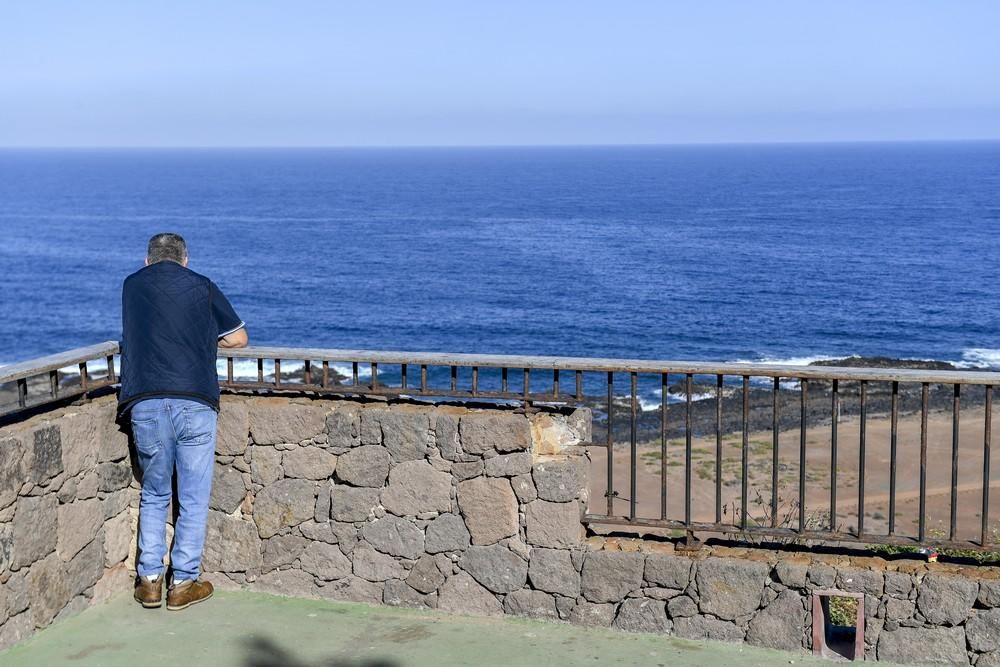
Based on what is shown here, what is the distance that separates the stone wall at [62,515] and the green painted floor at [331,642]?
0.48 feet

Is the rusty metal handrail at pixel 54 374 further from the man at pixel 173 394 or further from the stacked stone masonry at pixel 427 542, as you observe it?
the man at pixel 173 394

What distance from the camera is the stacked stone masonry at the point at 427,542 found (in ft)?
18.7

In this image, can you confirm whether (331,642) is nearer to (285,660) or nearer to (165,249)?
(285,660)

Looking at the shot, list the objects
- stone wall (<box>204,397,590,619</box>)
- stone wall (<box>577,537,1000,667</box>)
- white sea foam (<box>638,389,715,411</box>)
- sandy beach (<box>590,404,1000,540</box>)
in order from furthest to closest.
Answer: white sea foam (<box>638,389,715,411</box>) < sandy beach (<box>590,404,1000,540</box>) < stone wall (<box>204,397,590,619</box>) < stone wall (<box>577,537,1000,667</box>)

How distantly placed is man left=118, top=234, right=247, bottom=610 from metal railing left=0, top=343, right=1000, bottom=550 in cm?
40

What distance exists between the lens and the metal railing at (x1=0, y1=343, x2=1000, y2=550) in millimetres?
5895

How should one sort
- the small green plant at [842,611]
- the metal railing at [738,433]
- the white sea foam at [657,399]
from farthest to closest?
the white sea foam at [657,399] → the small green plant at [842,611] → the metal railing at [738,433]

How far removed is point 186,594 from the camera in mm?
6359

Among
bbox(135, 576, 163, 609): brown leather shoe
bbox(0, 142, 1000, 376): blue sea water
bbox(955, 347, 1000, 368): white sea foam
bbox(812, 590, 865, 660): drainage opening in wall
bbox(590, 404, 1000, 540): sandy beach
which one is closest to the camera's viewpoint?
bbox(812, 590, 865, 660): drainage opening in wall

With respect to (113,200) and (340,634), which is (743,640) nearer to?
(340,634)

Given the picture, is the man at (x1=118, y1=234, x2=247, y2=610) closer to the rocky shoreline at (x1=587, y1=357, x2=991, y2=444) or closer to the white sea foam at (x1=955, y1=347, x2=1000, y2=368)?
the rocky shoreline at (x1=587, y1=357, x2=991, y2=444)

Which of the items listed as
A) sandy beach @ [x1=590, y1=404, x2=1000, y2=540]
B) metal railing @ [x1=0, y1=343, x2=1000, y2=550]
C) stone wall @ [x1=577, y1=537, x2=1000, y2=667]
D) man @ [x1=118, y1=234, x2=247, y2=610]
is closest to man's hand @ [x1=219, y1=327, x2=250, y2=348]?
man @ [x1=118, y1=234, x2=247, y2=610]

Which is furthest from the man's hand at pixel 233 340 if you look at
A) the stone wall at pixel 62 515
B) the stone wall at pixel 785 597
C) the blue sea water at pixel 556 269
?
the blue sea water at pixel 556 269

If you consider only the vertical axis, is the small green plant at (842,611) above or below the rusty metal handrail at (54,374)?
below
